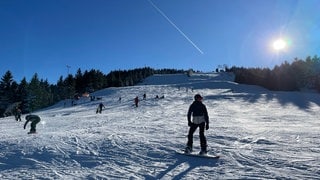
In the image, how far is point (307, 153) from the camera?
12.2 m

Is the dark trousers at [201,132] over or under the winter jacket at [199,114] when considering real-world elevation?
under

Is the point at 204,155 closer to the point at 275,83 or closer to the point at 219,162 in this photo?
the point at 219,162

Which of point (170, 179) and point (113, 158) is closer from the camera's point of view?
point (170, 179)

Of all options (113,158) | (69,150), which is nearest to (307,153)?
(113,158)

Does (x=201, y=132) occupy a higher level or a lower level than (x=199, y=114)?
lower

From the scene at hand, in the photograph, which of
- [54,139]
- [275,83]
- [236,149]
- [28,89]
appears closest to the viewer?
[236,149]

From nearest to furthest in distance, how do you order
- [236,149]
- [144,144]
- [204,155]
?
[204,155], [236,149], [144,144]

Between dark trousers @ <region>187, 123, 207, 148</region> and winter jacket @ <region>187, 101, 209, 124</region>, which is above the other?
winter jacket @ <region>187, 101, 209, 124</region>

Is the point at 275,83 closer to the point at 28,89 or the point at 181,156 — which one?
the point at 28,89

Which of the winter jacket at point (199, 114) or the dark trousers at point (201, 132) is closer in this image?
the dark trousers at point (201, 132)

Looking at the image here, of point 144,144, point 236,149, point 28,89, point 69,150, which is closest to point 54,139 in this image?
point 69,150

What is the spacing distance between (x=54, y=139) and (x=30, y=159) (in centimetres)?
387

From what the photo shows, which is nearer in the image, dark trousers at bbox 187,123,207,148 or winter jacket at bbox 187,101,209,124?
dark trousers at bbox 187,123,207,148

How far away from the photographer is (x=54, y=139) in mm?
16031
